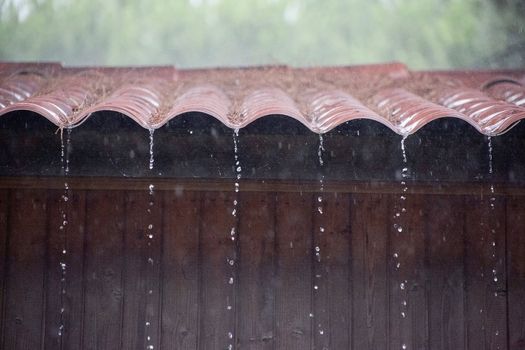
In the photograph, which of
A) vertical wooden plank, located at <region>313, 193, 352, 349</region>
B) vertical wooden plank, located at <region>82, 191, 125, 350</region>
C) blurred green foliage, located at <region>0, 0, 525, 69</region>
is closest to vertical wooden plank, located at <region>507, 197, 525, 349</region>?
vertical wooden plank, located at <region>313, 193, 352, 349</region>

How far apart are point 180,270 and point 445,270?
66.6 inches

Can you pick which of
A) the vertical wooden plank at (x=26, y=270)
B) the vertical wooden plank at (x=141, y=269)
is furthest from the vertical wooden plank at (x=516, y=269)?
the vertical wooden plank at (x=26, y=270)

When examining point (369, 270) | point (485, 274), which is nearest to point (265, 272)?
point (369, 270)

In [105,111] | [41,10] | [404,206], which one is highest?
[41,10]

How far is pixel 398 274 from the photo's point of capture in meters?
4.00

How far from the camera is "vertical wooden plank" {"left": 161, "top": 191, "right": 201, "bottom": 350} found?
156 inches

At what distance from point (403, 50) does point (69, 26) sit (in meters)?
7.22

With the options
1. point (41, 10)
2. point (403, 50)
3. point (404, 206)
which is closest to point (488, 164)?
point (404, 206)

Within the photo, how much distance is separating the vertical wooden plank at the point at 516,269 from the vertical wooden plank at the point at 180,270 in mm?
1988

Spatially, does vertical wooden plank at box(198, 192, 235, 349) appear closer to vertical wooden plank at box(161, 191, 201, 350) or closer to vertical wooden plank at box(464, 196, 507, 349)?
vertical wooden plank at box(161, 191, 201, 350)

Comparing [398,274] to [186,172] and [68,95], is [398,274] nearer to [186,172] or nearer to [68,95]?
[186,172]

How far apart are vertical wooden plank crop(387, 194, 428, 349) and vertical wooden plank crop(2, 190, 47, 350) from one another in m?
2.24

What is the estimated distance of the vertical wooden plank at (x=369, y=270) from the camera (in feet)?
12.9

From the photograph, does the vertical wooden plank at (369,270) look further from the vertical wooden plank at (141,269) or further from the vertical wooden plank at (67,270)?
the vertical wooden plank at (67,270)
